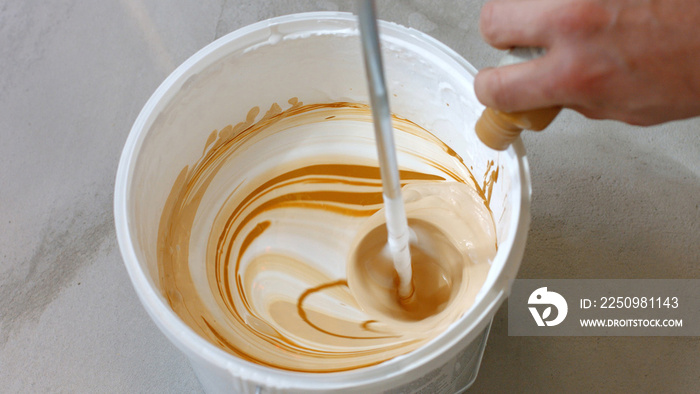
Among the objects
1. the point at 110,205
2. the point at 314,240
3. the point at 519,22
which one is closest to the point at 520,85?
the point at 519,22

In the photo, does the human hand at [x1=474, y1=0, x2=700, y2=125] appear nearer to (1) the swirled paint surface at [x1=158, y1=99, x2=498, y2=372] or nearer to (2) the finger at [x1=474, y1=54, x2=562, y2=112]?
(2) the finger at [x1=474, y1=54, x2=562, y2=112]

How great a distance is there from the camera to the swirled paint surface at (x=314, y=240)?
901 millimetres

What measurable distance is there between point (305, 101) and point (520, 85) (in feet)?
1.86

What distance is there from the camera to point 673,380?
41.2 inches

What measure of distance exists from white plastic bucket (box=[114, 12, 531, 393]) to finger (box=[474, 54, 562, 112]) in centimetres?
17

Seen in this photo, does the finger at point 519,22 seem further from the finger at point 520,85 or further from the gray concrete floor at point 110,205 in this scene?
the gray concrete floor at point 110,205

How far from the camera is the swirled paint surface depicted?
35.5 inches

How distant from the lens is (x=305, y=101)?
1152 mm

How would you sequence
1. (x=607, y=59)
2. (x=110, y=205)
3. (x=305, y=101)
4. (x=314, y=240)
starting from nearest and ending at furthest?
(x=607, y=59), (x=314, y=240), (x=305, y=101), (x=110, y=205)

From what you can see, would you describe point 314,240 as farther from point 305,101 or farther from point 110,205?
point 110,205

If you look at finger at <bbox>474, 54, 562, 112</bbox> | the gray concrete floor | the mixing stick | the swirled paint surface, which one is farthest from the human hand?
the gray concrete floor

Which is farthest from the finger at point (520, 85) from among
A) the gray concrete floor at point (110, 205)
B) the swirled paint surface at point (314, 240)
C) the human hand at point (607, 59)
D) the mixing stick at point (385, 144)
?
the gray concrete floor at point (110, 205)

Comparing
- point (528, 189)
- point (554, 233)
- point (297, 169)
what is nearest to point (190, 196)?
point (297, 169)

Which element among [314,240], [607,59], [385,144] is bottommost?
[314,240]
